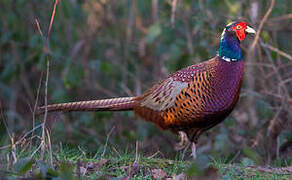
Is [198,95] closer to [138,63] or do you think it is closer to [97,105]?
[97,105]

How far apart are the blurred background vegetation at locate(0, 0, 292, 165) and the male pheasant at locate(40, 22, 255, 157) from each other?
394 millimetres

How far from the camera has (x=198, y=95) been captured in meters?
4.54

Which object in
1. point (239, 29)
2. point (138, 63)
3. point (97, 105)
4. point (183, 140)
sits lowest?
point (183, 140)

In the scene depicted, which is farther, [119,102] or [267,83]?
[267,83]

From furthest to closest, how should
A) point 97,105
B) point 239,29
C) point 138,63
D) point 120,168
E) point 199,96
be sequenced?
point 138,63 → point 97,105 → point 239,29 → point 199,96 → point 120,168

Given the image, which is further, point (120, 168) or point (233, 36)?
point (233, 36)

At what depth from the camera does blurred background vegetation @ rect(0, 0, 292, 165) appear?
6.12 meters

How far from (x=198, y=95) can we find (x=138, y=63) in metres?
4.44

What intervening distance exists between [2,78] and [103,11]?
2318mm

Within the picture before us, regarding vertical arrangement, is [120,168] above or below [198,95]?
below

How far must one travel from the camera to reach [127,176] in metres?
3.30

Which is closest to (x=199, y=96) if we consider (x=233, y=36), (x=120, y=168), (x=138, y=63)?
(x=233, y=36)

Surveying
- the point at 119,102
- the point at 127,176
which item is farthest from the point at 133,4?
the point at 127,176

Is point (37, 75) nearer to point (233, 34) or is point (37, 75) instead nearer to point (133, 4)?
point (133, 4)
